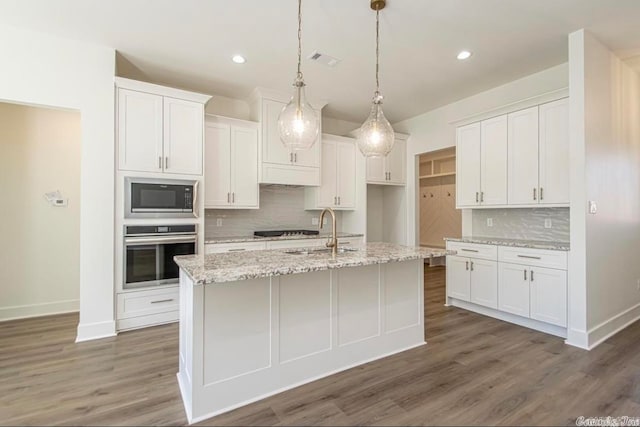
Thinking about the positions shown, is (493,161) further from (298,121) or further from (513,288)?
(298,121)

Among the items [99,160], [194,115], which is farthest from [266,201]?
[99,160]

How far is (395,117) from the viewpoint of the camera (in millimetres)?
5500

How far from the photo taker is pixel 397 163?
541 centimetres

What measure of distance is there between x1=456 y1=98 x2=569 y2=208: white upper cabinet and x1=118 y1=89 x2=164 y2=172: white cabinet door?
3725mm

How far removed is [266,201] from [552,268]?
3.62 m

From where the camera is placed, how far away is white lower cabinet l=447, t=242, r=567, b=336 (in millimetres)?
3066

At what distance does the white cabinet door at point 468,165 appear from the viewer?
3.99 m

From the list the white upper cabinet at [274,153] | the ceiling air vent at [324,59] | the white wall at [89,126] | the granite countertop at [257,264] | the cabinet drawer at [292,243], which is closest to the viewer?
the granite countertop at [257,264]

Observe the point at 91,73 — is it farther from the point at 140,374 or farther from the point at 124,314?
the point at 140,374

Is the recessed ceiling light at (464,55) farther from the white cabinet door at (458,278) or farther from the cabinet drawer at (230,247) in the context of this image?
the cabinet drawer at (230,247)

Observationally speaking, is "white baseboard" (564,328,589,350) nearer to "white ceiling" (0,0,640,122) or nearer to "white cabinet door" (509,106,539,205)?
"white cabinet door" (509,106,539,205)

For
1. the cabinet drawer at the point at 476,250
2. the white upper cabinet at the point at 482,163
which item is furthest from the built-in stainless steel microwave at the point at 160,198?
the white upper cabinet at the point at 482,163

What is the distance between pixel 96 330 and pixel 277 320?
2150mm

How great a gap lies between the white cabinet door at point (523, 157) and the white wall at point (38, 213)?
5239 millimetres
